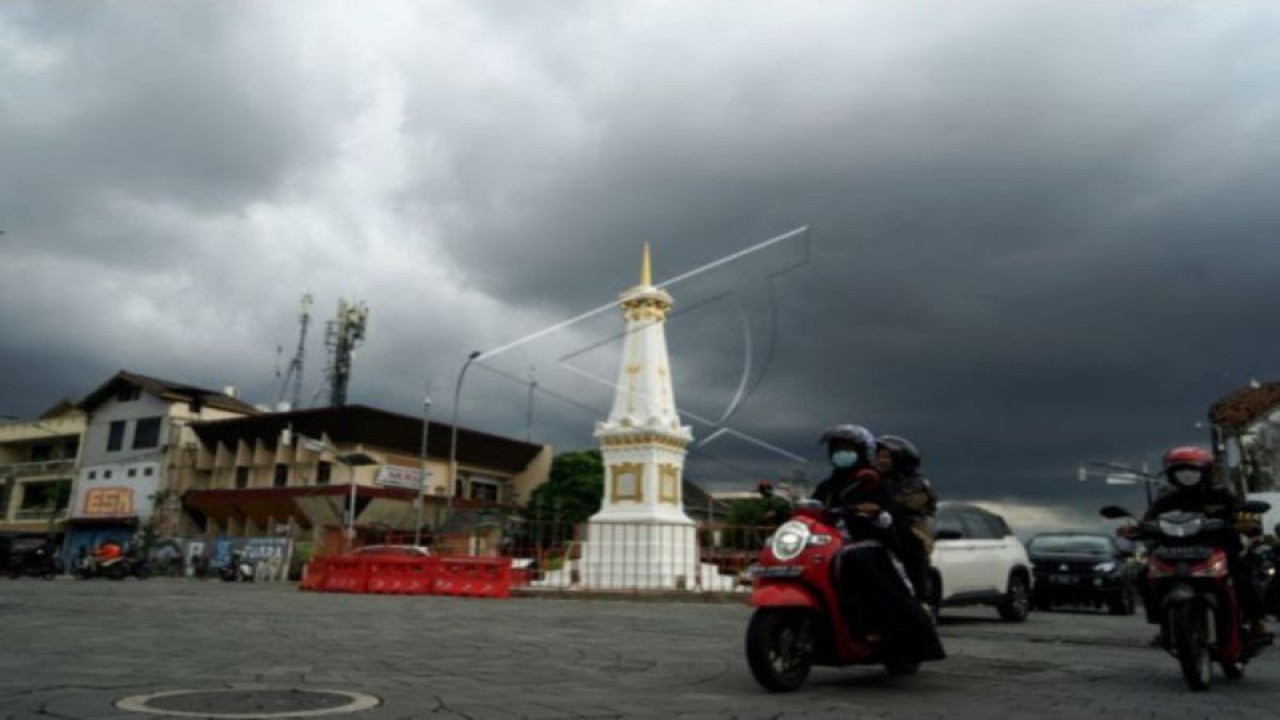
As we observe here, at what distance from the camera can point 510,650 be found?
7.70 meters

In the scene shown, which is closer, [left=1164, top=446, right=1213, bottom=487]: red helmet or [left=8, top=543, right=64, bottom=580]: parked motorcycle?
[left=1164, top=446, right=1213, bottom=487]: red helmet

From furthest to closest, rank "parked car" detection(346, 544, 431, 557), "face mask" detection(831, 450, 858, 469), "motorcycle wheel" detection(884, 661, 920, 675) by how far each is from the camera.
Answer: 1. "parked car" detection(346, 544, 431, 557)
2. "motorcycle wheel" detection(884, 661, 920, 675)
3. "face mask" detection(831, 450, 858, 469)

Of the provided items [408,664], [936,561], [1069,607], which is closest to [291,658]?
[408,664]

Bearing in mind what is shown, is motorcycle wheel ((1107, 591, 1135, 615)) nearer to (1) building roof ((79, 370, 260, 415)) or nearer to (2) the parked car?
(2) the parked car

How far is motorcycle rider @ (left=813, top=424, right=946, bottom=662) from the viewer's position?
17.8 feet

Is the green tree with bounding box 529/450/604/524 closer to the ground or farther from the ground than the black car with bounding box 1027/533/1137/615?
farther from the ground

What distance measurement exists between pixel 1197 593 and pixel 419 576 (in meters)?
18.0

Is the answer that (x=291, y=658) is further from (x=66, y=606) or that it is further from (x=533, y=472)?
(x=533, y=472)

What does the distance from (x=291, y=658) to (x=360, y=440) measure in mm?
41997

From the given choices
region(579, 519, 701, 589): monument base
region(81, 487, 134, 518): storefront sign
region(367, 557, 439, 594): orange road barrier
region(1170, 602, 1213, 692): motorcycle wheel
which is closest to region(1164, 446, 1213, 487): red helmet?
region(1170, 602, 1213, 692): motorcycle wheel

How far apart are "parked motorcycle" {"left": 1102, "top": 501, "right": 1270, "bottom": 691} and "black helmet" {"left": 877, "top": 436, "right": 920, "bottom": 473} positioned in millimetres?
1574

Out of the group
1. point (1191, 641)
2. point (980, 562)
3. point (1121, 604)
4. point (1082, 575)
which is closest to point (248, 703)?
point (1191, 641)

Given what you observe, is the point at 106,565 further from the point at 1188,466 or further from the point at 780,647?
the point at 1188,466

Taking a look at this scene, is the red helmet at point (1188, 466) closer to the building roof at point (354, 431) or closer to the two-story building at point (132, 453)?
the building roof at point (354, 431)
